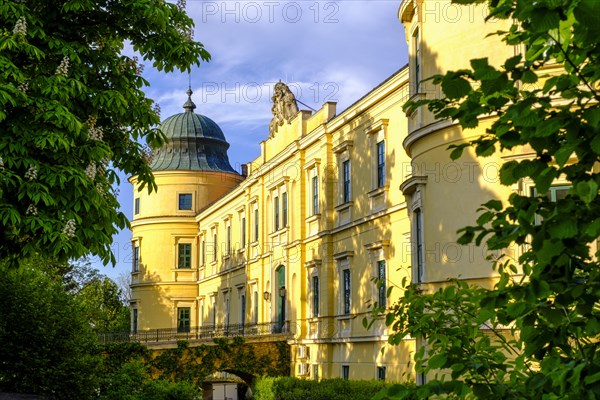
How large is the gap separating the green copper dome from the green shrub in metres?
24.9

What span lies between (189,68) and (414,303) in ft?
28.5

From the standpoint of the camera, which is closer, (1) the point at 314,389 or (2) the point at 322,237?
(1) the point at 314,389

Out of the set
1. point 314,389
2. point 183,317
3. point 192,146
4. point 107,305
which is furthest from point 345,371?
point 107,305

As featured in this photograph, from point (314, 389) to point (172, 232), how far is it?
3094 cm

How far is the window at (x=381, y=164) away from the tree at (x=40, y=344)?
1092cm

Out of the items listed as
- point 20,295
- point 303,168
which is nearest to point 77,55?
point 20,295

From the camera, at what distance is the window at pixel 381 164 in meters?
28.7

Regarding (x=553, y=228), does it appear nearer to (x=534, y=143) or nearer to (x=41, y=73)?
(x=534, y=143)

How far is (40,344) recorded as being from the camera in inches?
902

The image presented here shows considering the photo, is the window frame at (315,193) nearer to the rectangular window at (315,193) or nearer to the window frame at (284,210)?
the rectangular window at (315,193)

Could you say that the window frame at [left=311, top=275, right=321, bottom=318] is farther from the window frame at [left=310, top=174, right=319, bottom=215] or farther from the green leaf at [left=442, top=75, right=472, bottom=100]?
the green leaf at [left=442, top=75, right=472, bottom=100]

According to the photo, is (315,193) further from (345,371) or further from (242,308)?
(242,308)

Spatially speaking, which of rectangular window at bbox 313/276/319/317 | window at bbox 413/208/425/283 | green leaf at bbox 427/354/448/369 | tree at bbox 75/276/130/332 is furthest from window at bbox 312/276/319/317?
tree at bbox 75/276/130/332

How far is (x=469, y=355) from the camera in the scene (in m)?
5.06
